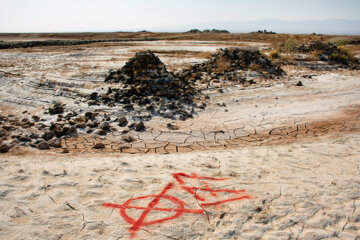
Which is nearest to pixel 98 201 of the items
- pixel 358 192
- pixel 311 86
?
pixel 358 192

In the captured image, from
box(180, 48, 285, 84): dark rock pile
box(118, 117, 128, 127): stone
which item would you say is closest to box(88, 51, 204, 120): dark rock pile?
box(118, 117, 128, 127): stone

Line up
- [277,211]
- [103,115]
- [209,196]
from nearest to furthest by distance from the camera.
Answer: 1. [277,211]
2. [209,196]
3. [103,115]

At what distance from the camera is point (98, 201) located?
272 cm

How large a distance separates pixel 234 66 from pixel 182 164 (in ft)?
24.2

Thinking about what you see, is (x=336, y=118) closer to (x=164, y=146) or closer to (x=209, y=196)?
(x=164, y=146)

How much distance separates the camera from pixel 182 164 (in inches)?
146

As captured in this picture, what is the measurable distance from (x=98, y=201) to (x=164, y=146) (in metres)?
2.21

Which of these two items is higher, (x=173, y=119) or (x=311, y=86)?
(x=311, y=86)

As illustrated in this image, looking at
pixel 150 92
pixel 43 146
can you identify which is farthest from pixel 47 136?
pixel 150 92

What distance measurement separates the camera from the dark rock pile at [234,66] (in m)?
9.35

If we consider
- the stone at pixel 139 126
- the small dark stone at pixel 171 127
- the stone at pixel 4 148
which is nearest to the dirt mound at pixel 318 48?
the small dark stone at pixel 171 127

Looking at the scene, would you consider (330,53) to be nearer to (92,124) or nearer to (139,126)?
(139,126)

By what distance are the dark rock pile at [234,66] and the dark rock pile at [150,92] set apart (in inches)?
58.7

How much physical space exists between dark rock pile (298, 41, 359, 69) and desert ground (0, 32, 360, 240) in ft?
18.1
